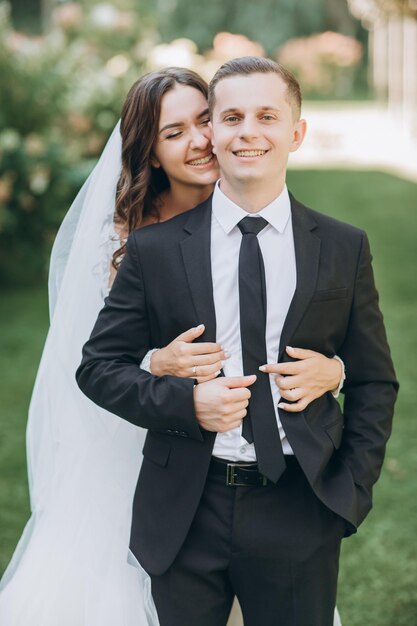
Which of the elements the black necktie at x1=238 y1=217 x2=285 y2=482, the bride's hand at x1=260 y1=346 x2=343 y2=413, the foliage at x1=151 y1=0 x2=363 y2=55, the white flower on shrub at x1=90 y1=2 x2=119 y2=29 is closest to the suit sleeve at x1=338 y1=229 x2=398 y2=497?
the bride's hand at x1=260 y1=346 x2=343 y2=413

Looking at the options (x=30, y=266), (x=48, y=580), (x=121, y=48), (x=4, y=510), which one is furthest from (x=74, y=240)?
(x=121, y=48)

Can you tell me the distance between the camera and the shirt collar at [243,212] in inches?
85.7

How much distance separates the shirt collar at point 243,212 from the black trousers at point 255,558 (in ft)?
1.98

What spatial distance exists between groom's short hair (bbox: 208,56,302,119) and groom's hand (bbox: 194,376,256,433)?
696 millimetres

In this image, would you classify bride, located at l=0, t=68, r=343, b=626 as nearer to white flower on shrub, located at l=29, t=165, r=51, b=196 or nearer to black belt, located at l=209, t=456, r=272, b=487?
black belt, located at l=209, t=456, r=272, b=487

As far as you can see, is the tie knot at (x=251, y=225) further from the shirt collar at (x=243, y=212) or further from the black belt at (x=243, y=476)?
the black belt at (x=243, y=476)

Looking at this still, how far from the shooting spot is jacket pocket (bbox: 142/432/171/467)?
2.22 m

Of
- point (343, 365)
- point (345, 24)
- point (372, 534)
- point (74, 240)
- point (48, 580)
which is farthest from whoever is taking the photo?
point (345, 24)

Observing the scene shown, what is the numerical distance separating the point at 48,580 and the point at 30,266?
19.2 ft

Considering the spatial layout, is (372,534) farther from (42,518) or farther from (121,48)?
(121,48)

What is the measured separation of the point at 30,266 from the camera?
8.22m

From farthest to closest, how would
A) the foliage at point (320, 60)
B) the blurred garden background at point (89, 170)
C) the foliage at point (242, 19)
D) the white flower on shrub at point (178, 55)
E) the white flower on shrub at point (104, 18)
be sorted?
the foliage at point (242, 19)
the foliage at point (320, 60)
the white flower on shrub at point (104, 18)
the white flower on shrub at point (178, 55)
the blurred garden background at point (89, 170)

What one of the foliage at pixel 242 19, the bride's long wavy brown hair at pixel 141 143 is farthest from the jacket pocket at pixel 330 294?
the foliage at pixel 242 19

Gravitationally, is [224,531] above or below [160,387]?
below
